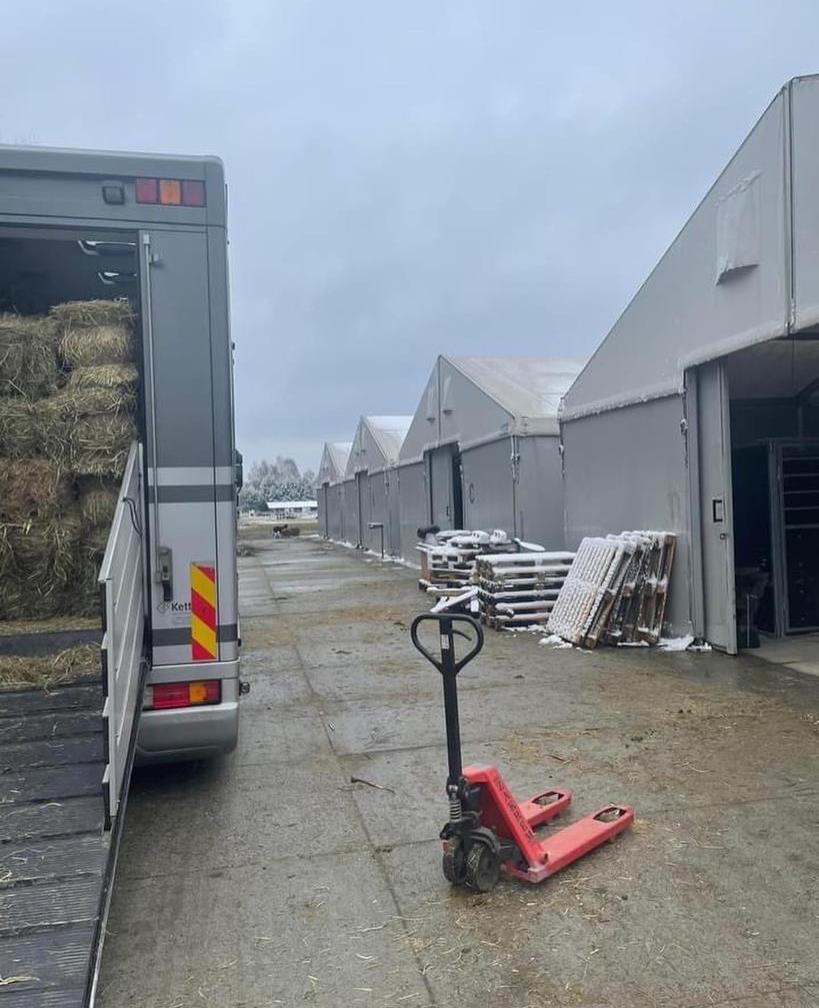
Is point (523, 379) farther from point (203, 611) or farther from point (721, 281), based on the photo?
point (203, 611)

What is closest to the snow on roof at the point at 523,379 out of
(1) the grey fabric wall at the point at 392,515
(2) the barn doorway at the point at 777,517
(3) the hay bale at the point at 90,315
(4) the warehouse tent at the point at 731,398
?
(4) the warehouse tent at the point at 731,398

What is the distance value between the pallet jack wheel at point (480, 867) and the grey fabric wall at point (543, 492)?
9.67m

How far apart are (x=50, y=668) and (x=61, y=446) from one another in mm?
1258

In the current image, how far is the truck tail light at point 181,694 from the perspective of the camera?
4.10m

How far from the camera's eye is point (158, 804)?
14.9 ft

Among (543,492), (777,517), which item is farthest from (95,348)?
(543,492)

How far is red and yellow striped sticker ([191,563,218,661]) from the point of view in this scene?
4.16 metres

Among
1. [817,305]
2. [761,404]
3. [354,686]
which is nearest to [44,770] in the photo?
[354,686]

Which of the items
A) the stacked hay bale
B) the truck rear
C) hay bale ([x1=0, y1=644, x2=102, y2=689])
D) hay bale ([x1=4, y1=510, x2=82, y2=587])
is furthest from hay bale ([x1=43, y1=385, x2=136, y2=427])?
hay bale ([x1=0, y1=644, x2=102, y2=689])

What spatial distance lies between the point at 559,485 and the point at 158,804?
9.54 metres

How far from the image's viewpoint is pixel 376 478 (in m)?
25.5

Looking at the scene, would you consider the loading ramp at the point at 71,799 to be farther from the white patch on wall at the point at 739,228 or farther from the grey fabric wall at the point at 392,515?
the grey fabric wall at the point at 392,515

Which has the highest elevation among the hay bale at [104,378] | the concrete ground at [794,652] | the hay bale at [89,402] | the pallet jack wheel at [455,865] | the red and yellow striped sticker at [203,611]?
the hay bale at [104,378]

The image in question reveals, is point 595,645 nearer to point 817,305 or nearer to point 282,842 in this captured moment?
point 817,305
